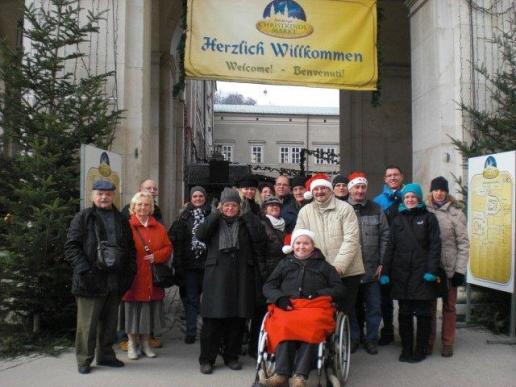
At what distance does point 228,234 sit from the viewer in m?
5.27

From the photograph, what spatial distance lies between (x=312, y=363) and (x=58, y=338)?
3.17 metres

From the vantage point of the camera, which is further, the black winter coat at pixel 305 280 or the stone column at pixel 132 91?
the stone column at pixel 132 91

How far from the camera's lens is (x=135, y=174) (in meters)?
7.96

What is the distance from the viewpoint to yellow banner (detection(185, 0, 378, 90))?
870 cm

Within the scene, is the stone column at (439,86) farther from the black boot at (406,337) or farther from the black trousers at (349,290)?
the black trousers at (349,290)

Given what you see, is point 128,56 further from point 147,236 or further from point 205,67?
point 147,236

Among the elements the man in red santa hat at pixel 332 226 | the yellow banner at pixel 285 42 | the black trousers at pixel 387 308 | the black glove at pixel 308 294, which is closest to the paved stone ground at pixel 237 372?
the black trousers at pixel 387 308

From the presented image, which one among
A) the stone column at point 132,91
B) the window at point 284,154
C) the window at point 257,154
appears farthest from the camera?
the window at point 284,154

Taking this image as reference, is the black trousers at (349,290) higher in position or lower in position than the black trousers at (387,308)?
higher

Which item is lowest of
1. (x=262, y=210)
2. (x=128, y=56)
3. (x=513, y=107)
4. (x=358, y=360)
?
(x=358, y=360)

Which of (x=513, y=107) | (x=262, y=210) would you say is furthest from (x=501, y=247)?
(x=262, y=210)

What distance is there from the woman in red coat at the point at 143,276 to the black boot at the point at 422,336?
2.69 meters

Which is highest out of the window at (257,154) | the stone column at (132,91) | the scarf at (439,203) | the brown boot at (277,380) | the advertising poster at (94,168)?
the window at (257,154)

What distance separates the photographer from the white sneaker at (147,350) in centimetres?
580
